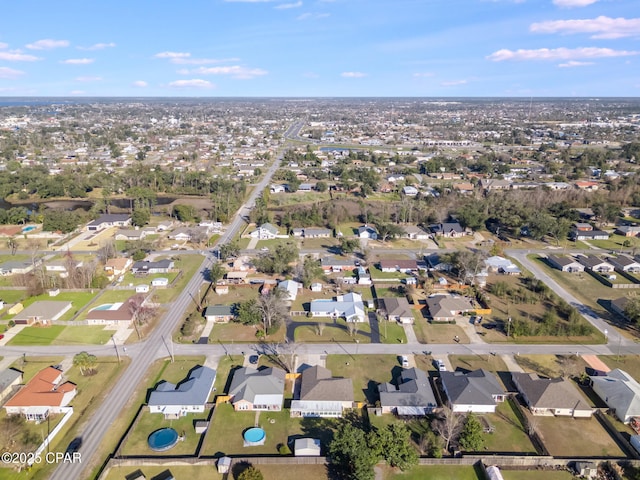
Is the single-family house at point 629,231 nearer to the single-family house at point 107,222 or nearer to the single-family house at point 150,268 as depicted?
the single-family house at point 150,268

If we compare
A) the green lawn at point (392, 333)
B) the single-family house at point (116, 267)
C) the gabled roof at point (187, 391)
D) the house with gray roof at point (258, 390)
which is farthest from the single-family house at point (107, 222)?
the green lawn at point (392, 333)

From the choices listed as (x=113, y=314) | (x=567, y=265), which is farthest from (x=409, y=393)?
(x=567, y=265)

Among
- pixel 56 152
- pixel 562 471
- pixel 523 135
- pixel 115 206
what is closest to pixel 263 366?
pixel 562 471

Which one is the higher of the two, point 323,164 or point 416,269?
point 323,164

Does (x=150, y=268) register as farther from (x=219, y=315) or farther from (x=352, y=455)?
(x=352, y=455)

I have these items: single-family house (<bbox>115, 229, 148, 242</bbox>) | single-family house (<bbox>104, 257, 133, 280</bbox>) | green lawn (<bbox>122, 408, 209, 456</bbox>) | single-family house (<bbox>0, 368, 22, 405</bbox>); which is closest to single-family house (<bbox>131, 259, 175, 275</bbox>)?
single-family house (<bbox>104, 257, 133, 280</bbox>)

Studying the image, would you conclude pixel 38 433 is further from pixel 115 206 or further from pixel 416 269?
pixel 115 206
